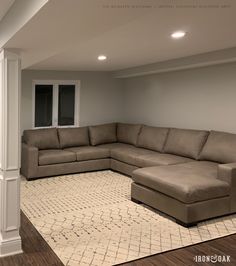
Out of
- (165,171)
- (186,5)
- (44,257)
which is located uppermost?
(186,5)

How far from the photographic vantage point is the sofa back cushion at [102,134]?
674 centimetres

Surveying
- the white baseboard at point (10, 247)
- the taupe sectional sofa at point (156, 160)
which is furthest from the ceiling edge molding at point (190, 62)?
the white baseboard at point (10, 247)

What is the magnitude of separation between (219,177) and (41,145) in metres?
3.59

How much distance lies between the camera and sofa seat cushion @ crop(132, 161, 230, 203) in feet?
11.5

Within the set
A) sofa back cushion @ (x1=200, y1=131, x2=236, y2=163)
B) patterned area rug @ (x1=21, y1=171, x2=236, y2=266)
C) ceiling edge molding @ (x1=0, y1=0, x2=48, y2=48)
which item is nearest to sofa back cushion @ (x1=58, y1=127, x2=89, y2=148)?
patterned area rug @ (x1=21, y1=171, x2=236, y2=266)

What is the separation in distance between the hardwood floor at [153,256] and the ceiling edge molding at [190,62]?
7.99 ft

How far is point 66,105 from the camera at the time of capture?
7.00 meters

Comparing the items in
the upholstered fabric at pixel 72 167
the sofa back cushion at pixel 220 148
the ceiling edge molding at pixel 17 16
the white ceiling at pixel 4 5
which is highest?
the white ceiling at pixel 4 5

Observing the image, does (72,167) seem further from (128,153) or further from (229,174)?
(229,174)

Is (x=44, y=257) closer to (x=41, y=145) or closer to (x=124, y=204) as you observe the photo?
(x=124, y=204)

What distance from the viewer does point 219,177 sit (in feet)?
12.5

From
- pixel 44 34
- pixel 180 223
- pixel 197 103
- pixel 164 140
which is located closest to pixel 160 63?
pixel 197 103

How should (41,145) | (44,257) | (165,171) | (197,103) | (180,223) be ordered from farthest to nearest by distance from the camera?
(41,145) → (197,103) → (165,171) → (180,223) → (44,257)

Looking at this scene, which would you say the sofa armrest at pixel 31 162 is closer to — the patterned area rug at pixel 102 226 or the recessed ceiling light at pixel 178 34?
the patterned area rug at pixel 102 226
